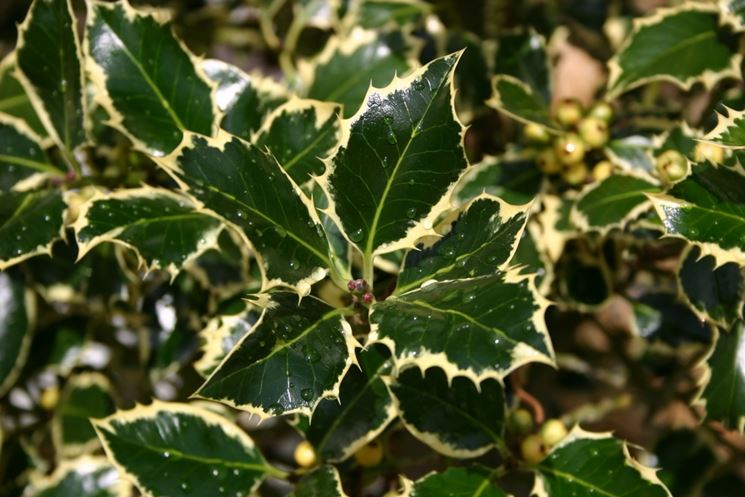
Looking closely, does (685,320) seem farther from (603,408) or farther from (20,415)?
(20,415)

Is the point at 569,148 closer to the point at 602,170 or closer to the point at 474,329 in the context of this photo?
the point at 602,170

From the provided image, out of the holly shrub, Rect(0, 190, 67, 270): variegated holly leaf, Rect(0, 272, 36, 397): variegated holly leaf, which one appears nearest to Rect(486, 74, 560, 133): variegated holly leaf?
the holly shrub

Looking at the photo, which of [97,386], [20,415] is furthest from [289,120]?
[20,415]

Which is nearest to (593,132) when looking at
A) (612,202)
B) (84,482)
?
(612,202)

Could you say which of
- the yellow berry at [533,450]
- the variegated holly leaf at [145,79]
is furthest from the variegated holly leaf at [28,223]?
the yellow berry at [533,450]

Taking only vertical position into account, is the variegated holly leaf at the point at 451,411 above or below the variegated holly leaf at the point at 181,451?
below

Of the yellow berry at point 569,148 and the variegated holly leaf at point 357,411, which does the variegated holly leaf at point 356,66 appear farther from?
the variegated holly leaf at point 357,411
